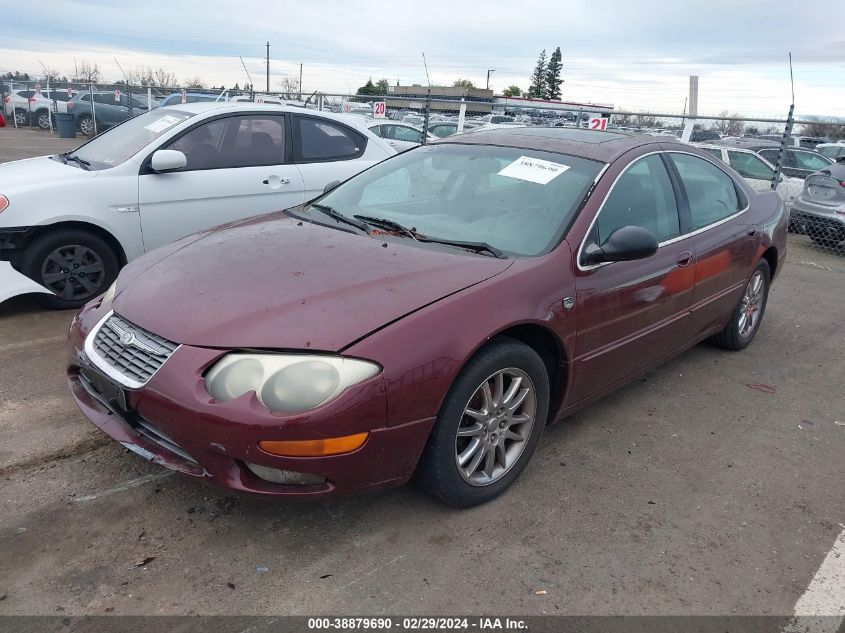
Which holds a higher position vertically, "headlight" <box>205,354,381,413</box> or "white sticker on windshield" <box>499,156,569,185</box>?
"white sticker on windshield" <box>499,156,569,185</box>

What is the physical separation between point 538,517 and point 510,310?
910mm

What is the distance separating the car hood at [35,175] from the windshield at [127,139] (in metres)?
0.18

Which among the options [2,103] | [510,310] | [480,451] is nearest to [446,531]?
[480,451]

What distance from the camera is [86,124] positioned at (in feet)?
73.4

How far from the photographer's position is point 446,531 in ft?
9.12

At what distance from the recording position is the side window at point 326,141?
6160mm

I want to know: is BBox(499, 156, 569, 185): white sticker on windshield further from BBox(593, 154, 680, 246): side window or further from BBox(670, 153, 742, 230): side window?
BBox(670, 153, 742, 230): side window

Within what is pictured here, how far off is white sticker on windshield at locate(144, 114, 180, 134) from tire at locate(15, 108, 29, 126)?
24.5 m

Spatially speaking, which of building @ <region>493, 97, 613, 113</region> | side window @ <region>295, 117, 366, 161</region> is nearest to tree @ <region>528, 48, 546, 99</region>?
building @ <region>493, 97, 613, 113</region>

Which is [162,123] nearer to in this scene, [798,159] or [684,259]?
[684,259]

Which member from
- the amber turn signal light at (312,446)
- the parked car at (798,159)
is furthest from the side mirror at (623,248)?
the parked car at (798,159)

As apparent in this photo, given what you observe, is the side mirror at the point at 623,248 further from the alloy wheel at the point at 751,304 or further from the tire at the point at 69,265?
the tire at the point at 69,265

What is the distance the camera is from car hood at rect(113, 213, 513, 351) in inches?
97.0

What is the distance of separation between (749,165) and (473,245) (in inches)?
416
